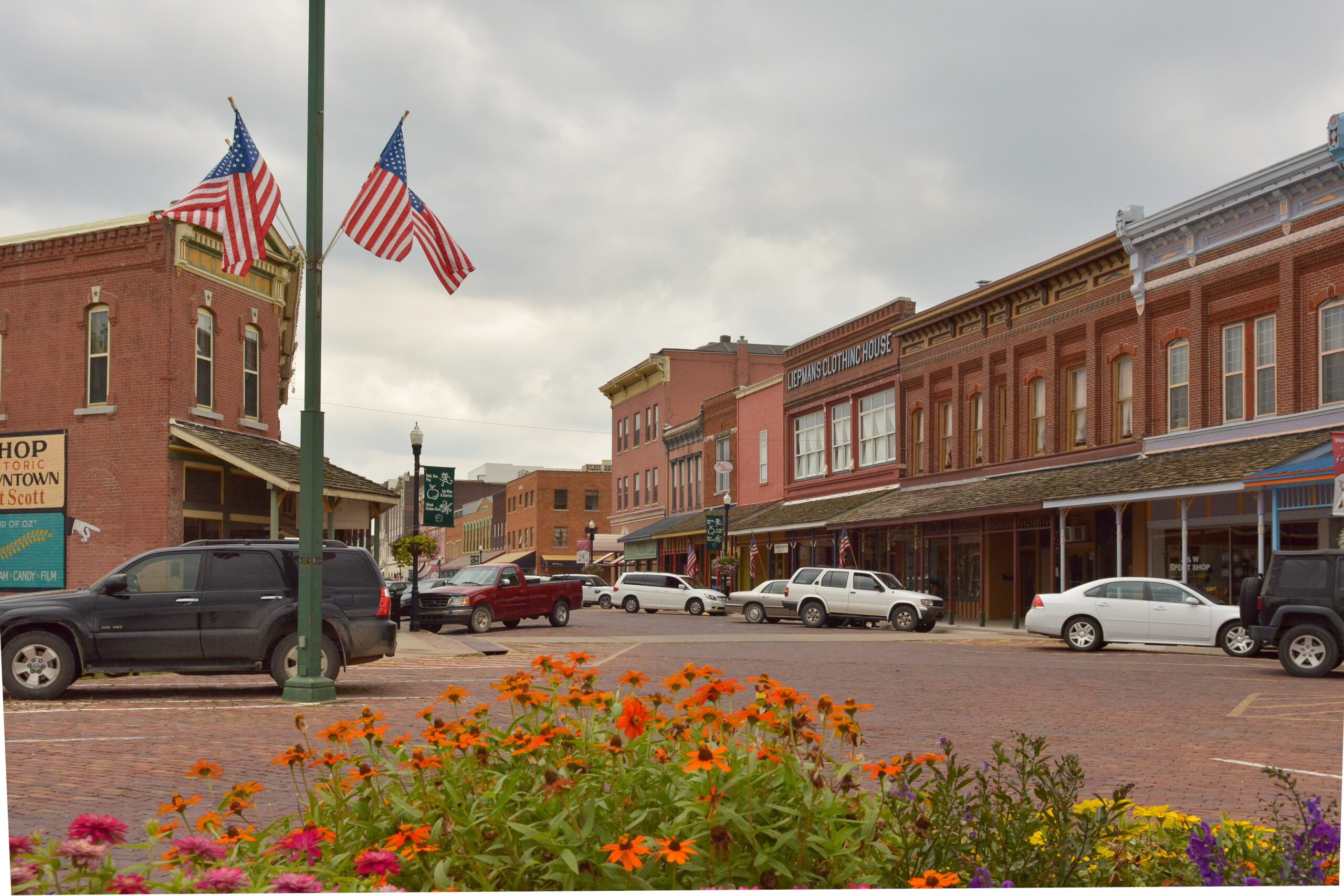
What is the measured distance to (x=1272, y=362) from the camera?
92.1 ft

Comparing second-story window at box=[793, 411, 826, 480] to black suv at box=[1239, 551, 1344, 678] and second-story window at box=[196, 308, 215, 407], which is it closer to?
second-story window at box=[196, 308, 215, 407]

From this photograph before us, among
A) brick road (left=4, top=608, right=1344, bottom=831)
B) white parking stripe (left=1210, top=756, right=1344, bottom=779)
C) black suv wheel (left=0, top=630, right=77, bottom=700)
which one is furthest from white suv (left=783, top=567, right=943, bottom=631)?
black suv wheel (left=0, top=630, right=77, bottom=700)

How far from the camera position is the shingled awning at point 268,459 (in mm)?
25641

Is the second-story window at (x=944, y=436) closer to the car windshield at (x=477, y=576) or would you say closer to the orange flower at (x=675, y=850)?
the car windshield at (x=477, y=576)

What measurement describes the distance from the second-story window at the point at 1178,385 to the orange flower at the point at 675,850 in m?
29.6

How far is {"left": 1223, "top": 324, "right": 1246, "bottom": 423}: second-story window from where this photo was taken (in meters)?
29.0

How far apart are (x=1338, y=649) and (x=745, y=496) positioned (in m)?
40.2

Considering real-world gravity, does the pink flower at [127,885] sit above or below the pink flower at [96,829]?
below

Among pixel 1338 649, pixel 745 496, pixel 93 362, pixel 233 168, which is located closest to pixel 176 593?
pixel 233 168

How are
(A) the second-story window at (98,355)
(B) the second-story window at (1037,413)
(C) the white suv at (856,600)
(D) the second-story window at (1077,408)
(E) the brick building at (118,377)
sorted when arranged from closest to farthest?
Answer: (E) the brick building at (118,377), (A) the second-story window at (98,355), (C) the white suv at (856,600), (D) the second-story window at (1077,408), (B) the second-story window at (1037,413)

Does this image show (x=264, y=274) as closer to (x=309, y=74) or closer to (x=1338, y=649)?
(x=309, y=74)

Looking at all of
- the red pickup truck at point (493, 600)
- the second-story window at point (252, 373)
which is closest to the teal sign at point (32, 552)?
the second-story window at point (252, 373)

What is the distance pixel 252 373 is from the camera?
2950 centimetres

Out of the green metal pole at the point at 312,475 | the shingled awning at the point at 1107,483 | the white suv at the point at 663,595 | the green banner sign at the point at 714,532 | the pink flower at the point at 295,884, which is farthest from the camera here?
the green banner sign at the point at 714,532
